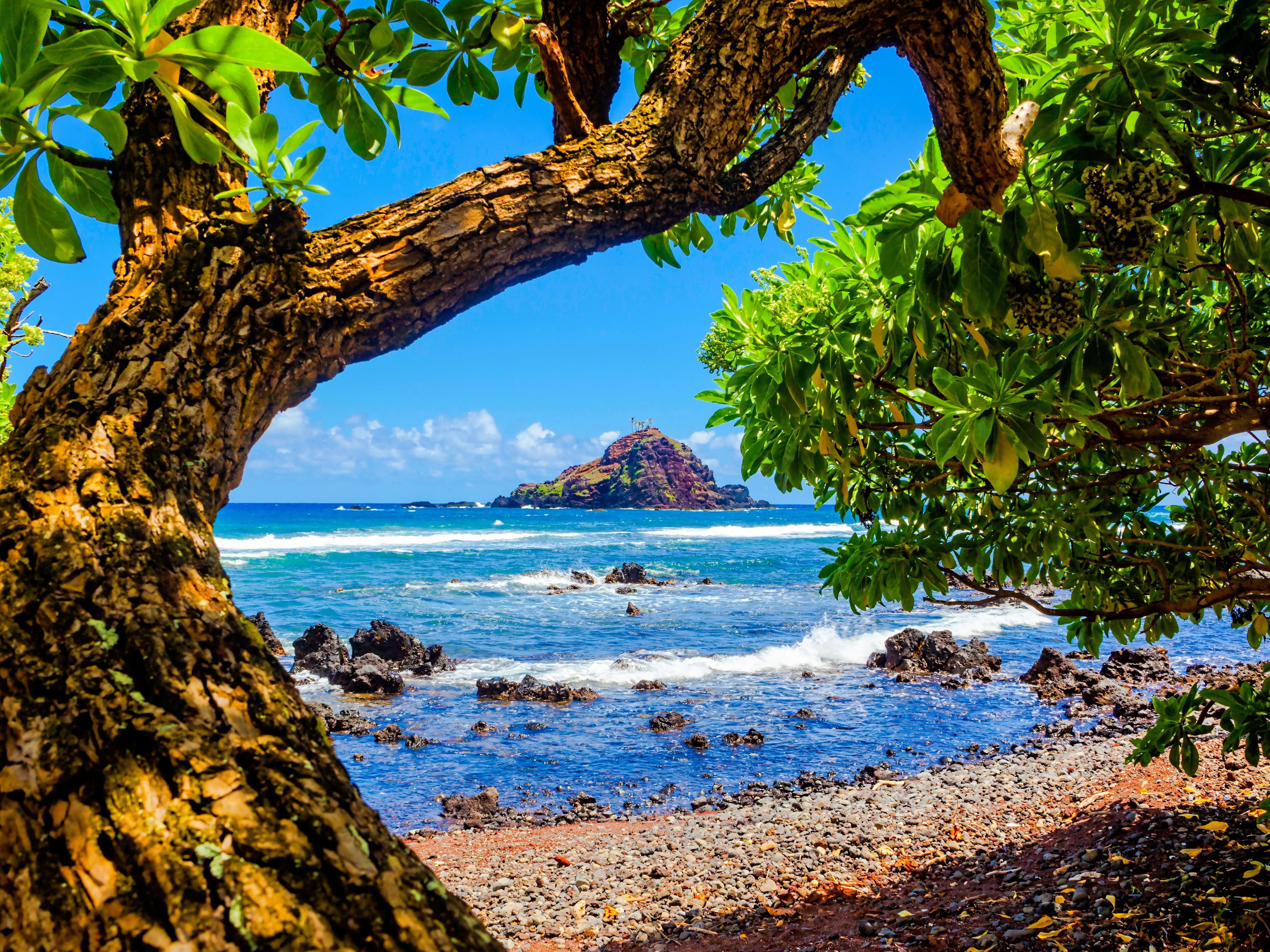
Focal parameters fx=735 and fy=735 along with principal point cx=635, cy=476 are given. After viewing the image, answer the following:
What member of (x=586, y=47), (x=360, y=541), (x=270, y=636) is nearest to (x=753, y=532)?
(x=360, y=541)

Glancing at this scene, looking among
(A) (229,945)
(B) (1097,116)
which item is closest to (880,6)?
(B) (1097,116)

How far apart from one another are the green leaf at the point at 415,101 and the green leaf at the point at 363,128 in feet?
0.53

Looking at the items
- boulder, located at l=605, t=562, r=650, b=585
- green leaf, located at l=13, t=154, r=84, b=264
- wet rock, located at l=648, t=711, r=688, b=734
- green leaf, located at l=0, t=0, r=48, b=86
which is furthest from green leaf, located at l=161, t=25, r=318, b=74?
boulder, located at l=605, t=562, r=650, b=585

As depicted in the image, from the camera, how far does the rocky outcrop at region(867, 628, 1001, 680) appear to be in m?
13.9

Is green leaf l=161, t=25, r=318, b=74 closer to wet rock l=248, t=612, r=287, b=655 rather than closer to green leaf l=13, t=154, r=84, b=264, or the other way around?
green leaf l=13, t=154, r=84, b=264

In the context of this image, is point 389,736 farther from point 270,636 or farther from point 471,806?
point 270,636

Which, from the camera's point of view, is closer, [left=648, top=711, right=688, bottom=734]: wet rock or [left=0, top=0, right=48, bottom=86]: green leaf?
[left=0, top=0, right=48, bottom=86]: green leaf

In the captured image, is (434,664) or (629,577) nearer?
(434,664)

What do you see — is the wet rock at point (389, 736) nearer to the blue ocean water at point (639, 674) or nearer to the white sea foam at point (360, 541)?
the blue ocean water at point (639, 674)

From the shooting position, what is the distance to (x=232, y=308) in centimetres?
125

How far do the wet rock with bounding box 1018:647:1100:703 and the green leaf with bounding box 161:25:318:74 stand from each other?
529 inches

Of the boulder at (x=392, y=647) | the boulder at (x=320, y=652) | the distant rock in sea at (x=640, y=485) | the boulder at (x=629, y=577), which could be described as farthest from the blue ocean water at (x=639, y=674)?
the distant rock in sea at (x=640, y=485)

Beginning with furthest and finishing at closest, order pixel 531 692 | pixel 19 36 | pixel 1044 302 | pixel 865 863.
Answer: pixel 531 692 < pixel 865 863 < pixel 1044 302 < pixel 19 36

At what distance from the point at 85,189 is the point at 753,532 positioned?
67.5 metres
